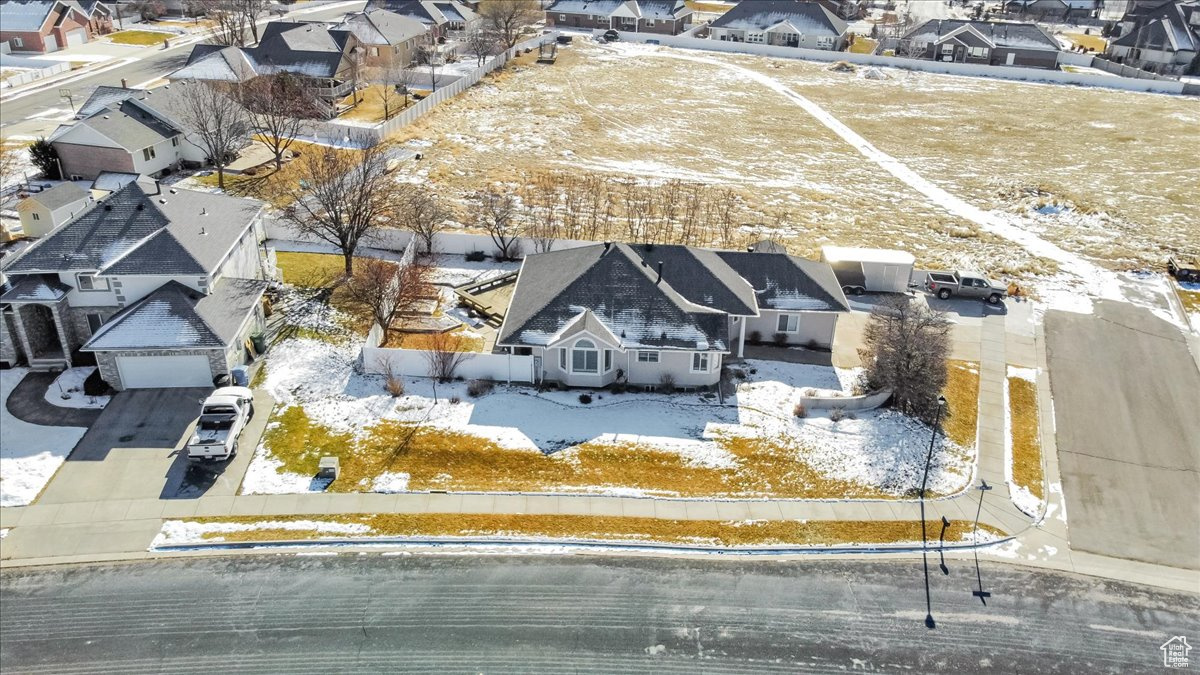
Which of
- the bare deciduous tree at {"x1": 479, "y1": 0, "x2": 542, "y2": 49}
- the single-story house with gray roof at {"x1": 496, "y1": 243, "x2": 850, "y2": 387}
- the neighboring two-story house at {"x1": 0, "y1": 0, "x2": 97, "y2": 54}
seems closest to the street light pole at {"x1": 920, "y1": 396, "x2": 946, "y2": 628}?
the single-story house with gray roof at {"x1": 496, "y1": 243, "x2": 850, "y2": 387}

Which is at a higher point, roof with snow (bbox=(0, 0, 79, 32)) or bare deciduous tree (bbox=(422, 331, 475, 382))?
roof with snow (bbox=(0, 0, 79, 32))

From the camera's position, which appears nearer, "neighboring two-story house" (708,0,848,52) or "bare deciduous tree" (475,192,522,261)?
"bare deciduous tree" (475,192,522,261)

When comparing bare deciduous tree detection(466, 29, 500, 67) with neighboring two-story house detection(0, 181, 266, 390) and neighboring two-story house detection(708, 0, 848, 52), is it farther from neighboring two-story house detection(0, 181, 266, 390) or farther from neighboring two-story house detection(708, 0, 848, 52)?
neighboring two-story house detection(0, 181, 266, 390)

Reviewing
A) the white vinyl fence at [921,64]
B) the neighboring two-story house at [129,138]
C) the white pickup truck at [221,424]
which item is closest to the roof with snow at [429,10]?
the white vinyl fence at [921,64]

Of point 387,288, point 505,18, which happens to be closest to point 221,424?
point 387,288

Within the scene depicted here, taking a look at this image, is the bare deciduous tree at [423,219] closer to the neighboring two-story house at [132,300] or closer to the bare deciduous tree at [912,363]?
the neighboring two-story house at [132,300]

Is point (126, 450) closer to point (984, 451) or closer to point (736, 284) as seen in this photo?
point (736, 284)

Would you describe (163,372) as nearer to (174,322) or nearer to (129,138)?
(174,322)

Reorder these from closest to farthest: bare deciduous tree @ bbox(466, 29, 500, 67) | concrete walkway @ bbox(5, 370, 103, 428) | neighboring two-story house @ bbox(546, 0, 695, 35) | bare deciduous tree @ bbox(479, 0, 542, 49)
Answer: concrete walkway @ bbox(5, 370, 103, 428) < bare deciduous tree @ bbox(466, 29, 500, 67) < bare deciduous tree @ bbox(479, 0, 542, 49) < neighboring two-story house @ bbox(546, 0, 695, 35)

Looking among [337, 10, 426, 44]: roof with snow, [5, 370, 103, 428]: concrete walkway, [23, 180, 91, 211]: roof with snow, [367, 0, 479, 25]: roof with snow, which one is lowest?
[5, 370, 103, 428]: concrete walkway
